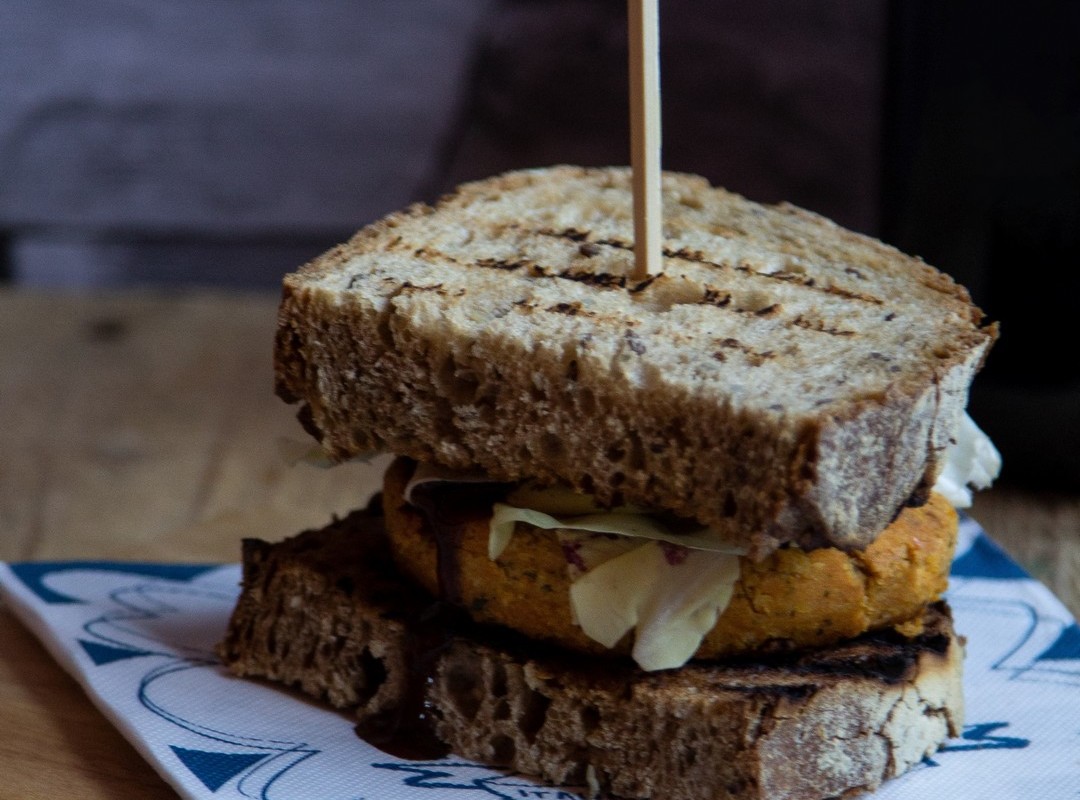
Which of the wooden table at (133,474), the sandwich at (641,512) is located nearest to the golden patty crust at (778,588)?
the sandwich at (641,512)

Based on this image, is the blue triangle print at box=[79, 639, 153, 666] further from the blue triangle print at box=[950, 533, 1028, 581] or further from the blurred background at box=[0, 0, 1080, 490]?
the blurred background at box=[0, 0, 1080, 490]

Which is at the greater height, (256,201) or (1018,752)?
(256,201)

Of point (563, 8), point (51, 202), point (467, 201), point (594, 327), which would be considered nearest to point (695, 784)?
point (594, 327)

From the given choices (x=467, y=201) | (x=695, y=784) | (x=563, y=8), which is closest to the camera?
(x=695, y=784)

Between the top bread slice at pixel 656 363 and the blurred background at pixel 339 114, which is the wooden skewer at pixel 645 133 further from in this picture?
the blurred background at pixel 339 114

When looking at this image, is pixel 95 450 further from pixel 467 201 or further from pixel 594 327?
pixel 594 327

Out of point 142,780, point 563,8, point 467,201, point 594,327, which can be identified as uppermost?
point 563,8

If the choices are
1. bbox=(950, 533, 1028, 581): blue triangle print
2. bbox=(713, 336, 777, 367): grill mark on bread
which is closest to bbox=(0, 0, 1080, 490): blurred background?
bbox=(950, 533, 1028, 581): blue triangle print
